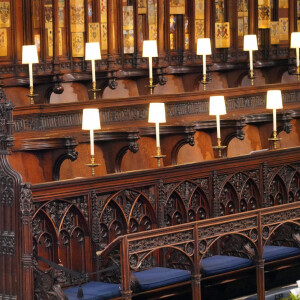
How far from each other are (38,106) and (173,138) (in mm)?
1717

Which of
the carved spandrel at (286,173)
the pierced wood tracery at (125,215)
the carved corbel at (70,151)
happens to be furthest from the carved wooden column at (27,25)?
the pierced wood tracery at (125,215)

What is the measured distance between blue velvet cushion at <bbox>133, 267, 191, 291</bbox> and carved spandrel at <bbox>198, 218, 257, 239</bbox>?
0.39m

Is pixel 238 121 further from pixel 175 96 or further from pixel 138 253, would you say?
pixel 138 253

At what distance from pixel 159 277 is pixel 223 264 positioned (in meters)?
0.79

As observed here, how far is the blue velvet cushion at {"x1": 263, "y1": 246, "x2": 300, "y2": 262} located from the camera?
10.9 metres

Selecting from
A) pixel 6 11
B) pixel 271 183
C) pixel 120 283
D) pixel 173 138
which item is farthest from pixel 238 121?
pixel 120 283

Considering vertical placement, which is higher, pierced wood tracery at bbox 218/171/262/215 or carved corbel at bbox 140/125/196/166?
carved corbel at bbox 140/125/196/166

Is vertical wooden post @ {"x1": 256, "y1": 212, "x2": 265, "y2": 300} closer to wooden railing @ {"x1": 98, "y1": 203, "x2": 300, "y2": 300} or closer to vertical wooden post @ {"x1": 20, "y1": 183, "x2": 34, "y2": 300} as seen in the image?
wooden railing @ {"x1": 98, "y1": 203, "x2": 300, "y2": 300}

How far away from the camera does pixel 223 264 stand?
10.5m

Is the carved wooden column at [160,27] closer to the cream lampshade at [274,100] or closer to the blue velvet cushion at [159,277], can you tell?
the cream lampshade at [274,100]

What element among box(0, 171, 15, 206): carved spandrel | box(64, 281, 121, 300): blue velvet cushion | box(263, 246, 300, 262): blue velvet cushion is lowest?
box(64, 281, 121, 300): blue velvet cushion

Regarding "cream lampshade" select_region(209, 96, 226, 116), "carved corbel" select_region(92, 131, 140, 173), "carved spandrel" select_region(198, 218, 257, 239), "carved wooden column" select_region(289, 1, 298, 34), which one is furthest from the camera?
"carved wooden column" select_region(289, 1, 298, 34)

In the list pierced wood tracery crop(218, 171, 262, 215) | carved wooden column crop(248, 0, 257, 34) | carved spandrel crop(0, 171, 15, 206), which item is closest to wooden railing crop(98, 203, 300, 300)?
pierced wood tracery crop(218, 171, 262, 215)

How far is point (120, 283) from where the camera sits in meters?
9.58
